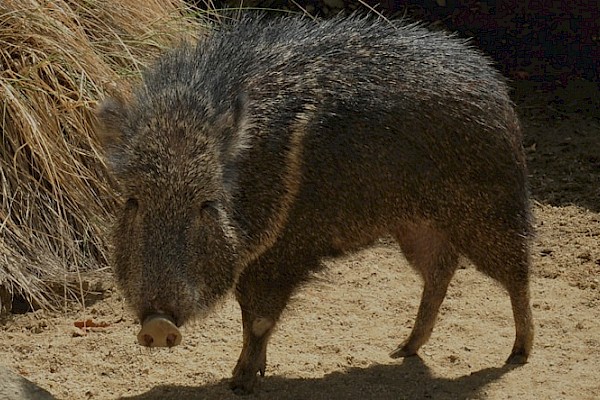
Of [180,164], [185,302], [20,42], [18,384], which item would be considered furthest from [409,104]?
[20,42]

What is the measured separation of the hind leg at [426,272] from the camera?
414 centimetres

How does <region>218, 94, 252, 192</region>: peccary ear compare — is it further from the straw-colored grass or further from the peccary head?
the straw-colored grass

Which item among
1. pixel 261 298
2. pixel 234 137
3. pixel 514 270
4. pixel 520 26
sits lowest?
pixel 520 26

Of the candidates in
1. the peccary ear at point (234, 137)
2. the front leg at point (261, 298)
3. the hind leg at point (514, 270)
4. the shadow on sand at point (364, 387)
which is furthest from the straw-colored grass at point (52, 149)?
the hind leg at point (514, 270)

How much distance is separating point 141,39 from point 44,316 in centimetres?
142

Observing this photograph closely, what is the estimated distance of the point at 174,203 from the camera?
3.28 meters

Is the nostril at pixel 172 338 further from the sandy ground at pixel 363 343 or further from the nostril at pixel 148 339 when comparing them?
the sandy ground at pixel 363 343

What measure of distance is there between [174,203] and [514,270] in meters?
1.38

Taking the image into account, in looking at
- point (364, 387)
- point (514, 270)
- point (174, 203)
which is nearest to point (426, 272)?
point (514, 270)

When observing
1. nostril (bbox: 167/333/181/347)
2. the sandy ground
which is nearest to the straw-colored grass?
the sandy ground

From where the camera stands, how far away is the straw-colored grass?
Result: 443 centimetres

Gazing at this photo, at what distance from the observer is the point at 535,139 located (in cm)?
638

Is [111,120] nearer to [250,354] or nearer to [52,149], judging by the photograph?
[250,354]

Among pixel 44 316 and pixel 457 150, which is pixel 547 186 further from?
pixel 44 316
